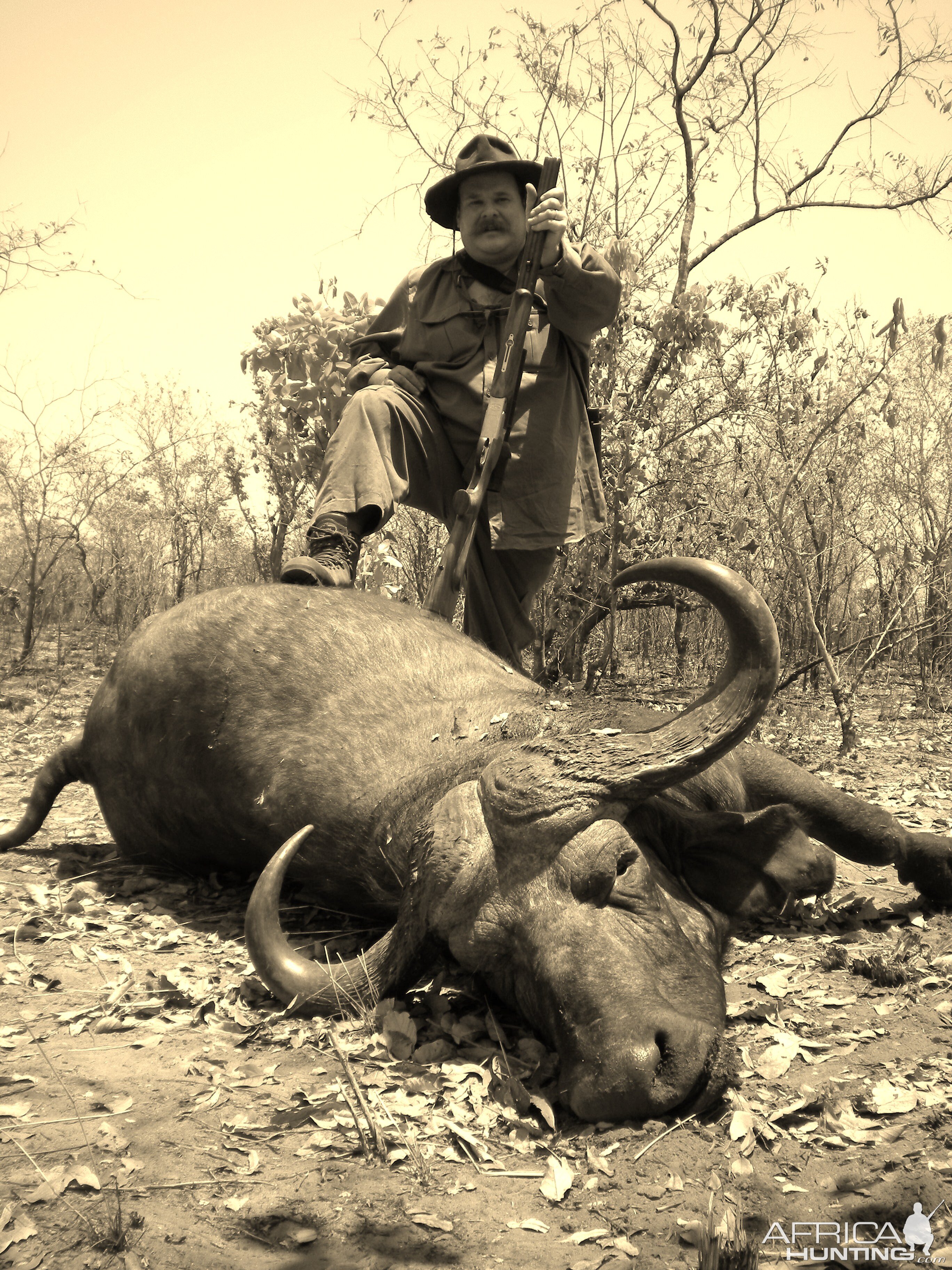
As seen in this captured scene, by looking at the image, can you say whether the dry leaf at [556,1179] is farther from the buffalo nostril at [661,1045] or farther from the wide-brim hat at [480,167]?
the wide-brim hat at [480,167]

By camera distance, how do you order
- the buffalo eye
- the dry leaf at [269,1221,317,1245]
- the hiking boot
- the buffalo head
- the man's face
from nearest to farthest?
the dry leaf at [269,1221,317,1245], the buffalo head, the buffalo eye, the hiking boot, the man's face

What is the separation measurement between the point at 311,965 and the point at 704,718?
125 centimetres

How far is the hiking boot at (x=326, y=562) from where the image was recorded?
4.01m

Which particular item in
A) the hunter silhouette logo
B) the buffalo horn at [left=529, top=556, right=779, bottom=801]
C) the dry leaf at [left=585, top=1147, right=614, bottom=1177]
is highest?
the buffalo horn at [left=529, top=556, right=779, bottom=801]

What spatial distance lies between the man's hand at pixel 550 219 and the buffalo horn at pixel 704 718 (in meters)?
2.11

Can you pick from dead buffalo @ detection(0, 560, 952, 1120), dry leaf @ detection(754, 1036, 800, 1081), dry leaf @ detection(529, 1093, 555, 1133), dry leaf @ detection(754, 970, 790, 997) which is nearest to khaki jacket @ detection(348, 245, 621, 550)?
dead buffalo @ detection(0, 560, 952, 1120)

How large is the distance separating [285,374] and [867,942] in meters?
5.06

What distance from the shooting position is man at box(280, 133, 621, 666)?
443 centimetres

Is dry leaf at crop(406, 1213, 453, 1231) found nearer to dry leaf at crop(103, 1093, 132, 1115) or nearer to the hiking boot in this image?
dry leaf at crop(103, 1093, 132, 1115)

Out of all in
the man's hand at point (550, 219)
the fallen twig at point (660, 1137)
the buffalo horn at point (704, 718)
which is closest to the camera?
the fallen twig at point (660, 1137)

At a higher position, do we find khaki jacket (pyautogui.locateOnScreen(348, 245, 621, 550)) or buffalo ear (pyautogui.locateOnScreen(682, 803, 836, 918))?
khaki jacket (pyautogui.locateOnScreen(348, 245, 621, 550))

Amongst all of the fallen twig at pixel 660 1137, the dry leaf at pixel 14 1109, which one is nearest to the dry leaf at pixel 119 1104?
the dry leaf at pixel 14 1109

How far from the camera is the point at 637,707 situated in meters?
3.34

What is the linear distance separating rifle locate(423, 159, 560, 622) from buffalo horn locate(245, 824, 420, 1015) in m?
1.77
